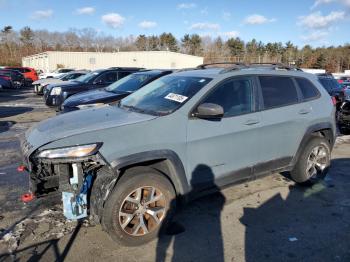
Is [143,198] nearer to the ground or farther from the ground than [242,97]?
nearer to the ground

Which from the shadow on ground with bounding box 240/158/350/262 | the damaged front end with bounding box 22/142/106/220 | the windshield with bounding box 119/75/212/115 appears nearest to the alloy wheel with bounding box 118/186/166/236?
the damaged front end with bounding box 22/142/106/220

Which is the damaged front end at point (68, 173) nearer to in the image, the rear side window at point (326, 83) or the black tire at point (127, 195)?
the black tire at point (127, 195)

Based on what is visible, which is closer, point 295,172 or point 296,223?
point 296,223

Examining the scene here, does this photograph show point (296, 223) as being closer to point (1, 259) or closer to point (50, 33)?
point (1, 259)

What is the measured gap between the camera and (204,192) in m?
3.84

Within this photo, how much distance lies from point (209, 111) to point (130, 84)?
18.3 feet

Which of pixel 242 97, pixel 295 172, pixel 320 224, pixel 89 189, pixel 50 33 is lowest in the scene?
pixel 320 224

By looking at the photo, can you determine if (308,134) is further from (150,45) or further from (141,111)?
(150,45)

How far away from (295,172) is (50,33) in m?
93.4

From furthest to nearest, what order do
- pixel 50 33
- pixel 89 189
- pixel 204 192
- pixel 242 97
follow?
pixel 50 33 → pixel 242 97 → pixel 204 192 → pixel 89 189

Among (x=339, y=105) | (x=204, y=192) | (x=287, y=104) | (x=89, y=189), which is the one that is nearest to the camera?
(x=89, y=189)

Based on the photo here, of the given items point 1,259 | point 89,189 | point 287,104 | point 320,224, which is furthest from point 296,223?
point 1,259

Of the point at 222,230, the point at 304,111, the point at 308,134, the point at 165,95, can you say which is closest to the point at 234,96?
the point at 165,95

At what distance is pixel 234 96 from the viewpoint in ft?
13.4
